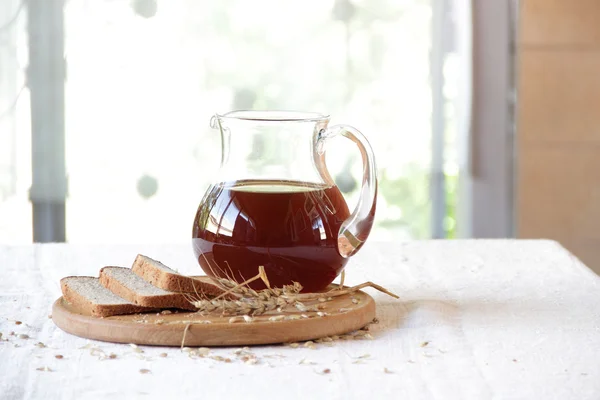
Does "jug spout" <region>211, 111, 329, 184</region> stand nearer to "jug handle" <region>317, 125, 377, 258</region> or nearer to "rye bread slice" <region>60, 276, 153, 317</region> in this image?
"jug handle" <region>317, 125, 377, 258</region>

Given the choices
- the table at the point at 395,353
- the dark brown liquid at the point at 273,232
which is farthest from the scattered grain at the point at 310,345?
the dark brown liquid at the point at 273,232

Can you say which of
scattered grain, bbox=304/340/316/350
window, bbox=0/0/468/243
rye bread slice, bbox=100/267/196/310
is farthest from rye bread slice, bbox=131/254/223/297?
window, bbox=0/0/468/243

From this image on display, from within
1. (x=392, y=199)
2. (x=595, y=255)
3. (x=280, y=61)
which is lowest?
(x=595, y=255)

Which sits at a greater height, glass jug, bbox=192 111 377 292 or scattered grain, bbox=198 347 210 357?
glass jug, bbox=192 111 377 292

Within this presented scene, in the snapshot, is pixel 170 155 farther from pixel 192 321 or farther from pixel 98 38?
pixel 192 321

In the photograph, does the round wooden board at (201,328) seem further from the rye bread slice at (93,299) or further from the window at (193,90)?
the window at (193,90)

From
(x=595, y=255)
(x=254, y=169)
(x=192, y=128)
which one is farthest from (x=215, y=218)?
(x=595, y=255)
